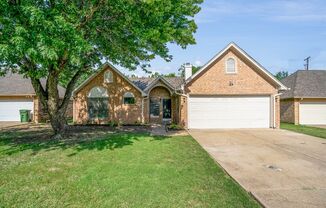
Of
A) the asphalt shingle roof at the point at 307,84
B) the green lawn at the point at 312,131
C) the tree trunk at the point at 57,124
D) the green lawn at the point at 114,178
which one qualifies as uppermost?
the asphalt shingle roof at the point at 307,84

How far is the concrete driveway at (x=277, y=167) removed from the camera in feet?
19.1

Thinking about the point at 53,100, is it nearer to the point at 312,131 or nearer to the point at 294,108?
the point at 312,131

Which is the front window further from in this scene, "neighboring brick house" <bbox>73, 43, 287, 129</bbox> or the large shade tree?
the large shade tree

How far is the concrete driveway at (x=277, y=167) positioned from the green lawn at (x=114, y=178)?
500mm

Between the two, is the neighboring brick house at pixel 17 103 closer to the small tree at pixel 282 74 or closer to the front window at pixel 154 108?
the front window at pixel 154 108

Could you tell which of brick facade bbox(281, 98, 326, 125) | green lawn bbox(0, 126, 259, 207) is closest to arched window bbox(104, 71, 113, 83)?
green lawn bbox(0, 126, 259, 207)

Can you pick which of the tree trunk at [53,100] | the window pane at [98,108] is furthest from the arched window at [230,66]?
the tree trunk at [53,100]

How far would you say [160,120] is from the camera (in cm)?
2441

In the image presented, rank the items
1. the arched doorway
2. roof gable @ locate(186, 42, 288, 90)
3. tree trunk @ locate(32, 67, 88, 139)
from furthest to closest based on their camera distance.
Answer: the arched doorway
roof gable @ locate(186, 42, 288, 90)
tree trunk @ locate(32, 67, 88, 139)

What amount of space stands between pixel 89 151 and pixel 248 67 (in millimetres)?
13685

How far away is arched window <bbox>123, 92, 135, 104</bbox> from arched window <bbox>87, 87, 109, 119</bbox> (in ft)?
5.25

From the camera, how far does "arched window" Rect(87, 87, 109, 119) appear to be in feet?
76.1

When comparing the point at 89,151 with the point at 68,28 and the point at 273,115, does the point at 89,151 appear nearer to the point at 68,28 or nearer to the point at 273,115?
the point at 68,28

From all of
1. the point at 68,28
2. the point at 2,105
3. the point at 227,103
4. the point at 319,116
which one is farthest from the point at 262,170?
the point at 2,105
